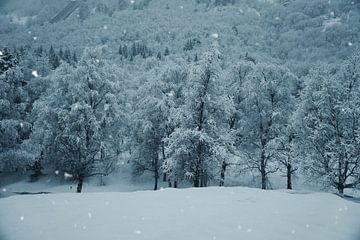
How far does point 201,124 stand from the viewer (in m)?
21.7

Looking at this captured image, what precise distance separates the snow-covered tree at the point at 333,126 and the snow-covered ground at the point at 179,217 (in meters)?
8.28

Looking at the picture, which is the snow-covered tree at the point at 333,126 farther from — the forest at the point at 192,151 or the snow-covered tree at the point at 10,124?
the snow-covered tree at the point at 10,124

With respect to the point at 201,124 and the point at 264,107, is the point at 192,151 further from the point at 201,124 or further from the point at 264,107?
the point at 264,107

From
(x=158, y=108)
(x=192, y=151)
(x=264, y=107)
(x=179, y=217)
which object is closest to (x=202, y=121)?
(x=192, y=151)

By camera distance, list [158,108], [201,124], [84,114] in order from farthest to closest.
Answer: [158,108] → [84,114] → [201,124]

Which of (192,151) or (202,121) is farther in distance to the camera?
(202,121)

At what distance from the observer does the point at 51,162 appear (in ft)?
110

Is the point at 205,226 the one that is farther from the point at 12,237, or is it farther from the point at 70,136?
the point at 70,136

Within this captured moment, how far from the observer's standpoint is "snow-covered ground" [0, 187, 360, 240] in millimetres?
7230

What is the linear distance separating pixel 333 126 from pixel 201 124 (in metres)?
8.67

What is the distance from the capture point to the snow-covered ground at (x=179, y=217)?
7230mm

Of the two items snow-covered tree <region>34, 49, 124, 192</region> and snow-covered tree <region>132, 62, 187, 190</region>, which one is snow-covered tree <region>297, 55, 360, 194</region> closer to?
snow-covered tree <region>132, 62, 187, 190</region>

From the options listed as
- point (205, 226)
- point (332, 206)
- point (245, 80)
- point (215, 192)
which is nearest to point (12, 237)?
point (205, 226)

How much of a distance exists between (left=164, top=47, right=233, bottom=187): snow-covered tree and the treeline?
70 millimetres
